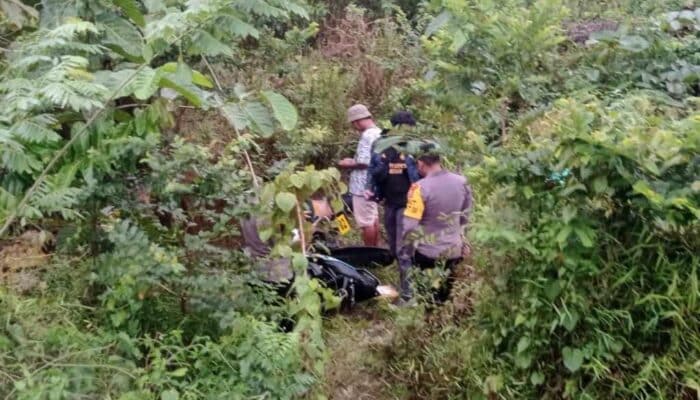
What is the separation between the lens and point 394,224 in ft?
22.0

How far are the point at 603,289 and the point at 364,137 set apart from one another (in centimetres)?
421

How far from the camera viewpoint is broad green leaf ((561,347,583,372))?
3.49m

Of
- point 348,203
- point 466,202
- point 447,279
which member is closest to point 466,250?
point 447,279

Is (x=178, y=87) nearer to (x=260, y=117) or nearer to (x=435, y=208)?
(x=260, y=117)

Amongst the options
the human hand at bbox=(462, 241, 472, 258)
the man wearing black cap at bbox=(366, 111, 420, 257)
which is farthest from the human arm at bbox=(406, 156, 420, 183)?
the human hand at bbox=(462, 241, 472, 258)

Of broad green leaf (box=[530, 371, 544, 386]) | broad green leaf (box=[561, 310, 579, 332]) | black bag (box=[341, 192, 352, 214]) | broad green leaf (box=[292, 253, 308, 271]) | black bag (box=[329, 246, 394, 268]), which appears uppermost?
broad green leaf (box=[292, 253, 308, 271])

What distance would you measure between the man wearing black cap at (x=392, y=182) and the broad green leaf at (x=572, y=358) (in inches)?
118

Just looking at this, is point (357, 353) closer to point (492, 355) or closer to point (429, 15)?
point (492, 355)

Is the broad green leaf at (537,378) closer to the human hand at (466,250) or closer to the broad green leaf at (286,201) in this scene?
the human hand at (466,250)

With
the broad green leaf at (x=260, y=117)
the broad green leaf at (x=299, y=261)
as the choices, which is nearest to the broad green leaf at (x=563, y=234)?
the broad green leaf at (x=299, y=261)

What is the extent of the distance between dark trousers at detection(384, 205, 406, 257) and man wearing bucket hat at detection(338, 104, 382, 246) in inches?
25.0

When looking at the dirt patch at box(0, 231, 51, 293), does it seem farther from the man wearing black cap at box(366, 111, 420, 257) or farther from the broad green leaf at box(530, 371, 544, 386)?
the man wearing black cap at box(366, 111, 420, 257)

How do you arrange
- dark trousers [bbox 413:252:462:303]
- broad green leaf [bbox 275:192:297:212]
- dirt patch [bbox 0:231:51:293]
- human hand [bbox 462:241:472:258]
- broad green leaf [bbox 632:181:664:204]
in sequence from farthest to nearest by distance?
human hand [bbox 462:241:472:258] < dark trousers [bbox 413:252:462:303] < dirt patch [bbox 0:231:51:293] < broad green leaf [bbox 275:192:297:212] < broad green leaf [bbox 632:181:664:204]

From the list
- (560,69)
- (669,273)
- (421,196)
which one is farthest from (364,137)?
(669,273)
